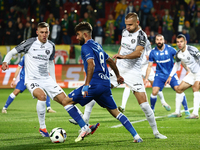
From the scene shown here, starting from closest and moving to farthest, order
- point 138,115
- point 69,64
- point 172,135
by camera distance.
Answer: point 172,135
point 138,115
point 69,64

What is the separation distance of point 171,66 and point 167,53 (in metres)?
0.43

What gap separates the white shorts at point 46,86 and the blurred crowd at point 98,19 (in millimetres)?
11917

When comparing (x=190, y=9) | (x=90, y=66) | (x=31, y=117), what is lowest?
(x=31, y=117)

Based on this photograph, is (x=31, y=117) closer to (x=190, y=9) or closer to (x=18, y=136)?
(x=18, y=136)

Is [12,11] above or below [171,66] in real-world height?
above

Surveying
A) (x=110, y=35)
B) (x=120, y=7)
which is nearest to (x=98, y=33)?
(x=110, y=35)

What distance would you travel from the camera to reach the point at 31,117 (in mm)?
8898

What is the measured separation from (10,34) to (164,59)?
38.6ft

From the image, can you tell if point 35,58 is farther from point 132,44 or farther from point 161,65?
point 161,65

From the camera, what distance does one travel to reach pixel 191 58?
8.64m

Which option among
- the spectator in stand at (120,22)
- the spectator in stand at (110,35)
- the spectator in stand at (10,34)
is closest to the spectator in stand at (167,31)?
the spectator in stand at (120,22)

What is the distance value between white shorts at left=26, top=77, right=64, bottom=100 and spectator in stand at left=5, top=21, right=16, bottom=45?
1293cm

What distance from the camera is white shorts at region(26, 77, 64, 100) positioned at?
21.5 ft

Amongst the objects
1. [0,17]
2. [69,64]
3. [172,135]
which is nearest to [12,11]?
[0,17]
